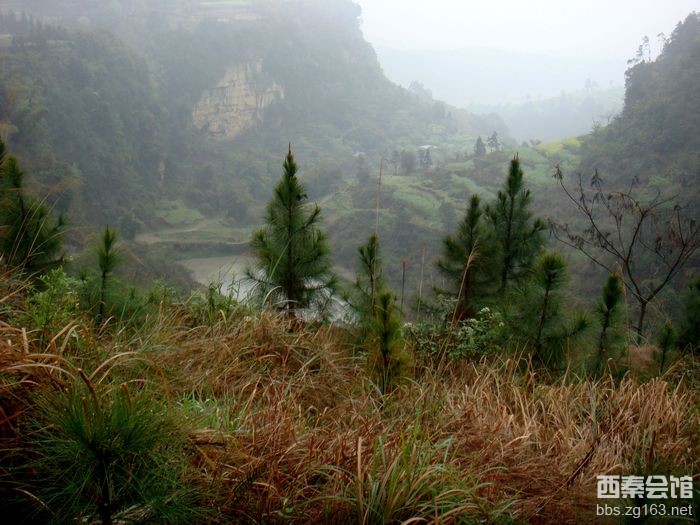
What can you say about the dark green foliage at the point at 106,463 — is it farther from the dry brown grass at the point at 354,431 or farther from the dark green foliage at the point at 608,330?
the dark green foliage at the point at 608,330

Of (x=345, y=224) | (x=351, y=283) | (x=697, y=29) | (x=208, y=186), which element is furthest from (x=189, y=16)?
(x=351, y=283)

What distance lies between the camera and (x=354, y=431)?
4.46 ft

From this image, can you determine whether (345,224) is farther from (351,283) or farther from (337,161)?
(351,283)

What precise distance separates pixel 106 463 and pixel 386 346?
108 cm

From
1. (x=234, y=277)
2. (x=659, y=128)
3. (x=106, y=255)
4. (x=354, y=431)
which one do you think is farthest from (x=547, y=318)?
(x=659, y=128)

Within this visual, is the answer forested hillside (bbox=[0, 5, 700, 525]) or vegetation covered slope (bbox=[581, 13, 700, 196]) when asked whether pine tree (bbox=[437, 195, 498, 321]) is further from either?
vegetation covered slope (bbox=[581, 13, 700, 196])

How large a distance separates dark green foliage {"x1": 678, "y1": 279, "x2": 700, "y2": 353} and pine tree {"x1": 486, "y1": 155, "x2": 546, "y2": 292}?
179 cm

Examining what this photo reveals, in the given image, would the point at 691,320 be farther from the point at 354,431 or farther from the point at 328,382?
the point at 354,431

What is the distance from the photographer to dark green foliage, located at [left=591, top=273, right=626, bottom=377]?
2.65 metres

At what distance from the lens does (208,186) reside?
1852 inches

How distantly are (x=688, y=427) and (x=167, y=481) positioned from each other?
1.47m
